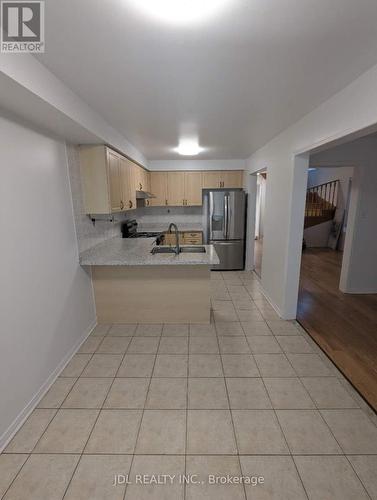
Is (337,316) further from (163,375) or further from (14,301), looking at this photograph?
(14,301)

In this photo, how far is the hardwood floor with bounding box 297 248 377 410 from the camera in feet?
6.77

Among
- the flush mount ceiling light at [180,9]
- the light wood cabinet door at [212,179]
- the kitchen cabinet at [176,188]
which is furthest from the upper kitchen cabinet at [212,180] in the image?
the flush mount ceiling light at [180,9]

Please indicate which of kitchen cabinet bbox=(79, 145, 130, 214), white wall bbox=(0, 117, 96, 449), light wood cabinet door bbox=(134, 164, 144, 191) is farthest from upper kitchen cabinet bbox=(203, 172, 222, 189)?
white wall bbox=(0, 117, 96, 449)

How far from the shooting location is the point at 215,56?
1368mm

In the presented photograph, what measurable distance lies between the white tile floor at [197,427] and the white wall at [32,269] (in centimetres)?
22

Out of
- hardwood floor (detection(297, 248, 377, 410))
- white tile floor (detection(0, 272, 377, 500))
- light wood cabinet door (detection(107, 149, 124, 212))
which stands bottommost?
white tile floor (detection(0, 272, 377, 500))

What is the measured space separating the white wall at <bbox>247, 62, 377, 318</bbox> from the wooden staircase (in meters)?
3.99

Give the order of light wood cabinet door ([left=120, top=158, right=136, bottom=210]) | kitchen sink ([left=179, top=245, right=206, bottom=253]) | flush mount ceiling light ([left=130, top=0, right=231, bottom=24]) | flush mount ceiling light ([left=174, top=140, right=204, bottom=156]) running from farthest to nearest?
flush mount ceiling light ([left=174, top=140, right=204, bottom=156]), light wood cabinet door ([left=120, top=158, right=136, bottom=210]), kitchen sink ([left=179, top=245, right=206, bottom=253]), flush mount ceiling light ([left=130, top=0, right=231, bottom=24])

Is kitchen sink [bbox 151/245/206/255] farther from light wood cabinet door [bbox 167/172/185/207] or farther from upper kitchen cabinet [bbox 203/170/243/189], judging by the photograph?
upper kitchen cabinet [bbox 203/170/243/189]

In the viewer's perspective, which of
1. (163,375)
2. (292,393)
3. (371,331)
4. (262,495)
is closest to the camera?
(262,495)

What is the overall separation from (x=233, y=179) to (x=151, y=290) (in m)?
3.36

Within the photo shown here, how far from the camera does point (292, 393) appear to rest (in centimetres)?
187

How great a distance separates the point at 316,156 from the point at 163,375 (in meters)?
3.42

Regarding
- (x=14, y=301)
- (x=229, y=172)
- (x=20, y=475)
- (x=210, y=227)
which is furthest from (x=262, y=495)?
(x=229, y=172)
